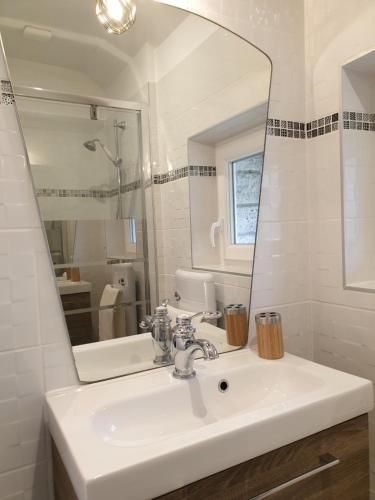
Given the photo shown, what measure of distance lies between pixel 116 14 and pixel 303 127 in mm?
706

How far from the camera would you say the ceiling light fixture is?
0.99 metres

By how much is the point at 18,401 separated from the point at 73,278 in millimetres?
321

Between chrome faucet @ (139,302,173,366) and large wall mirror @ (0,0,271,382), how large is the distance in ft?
0.06

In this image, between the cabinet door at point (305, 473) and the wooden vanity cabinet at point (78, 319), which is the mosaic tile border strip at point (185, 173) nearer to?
the wooden vanity cabinet at point (78, 319)

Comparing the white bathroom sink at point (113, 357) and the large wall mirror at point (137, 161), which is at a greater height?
the large wall mirror at point (137, 161)

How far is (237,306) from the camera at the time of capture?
1214 millimetres

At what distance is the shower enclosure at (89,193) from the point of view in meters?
0.92

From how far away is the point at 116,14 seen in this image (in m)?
1.01

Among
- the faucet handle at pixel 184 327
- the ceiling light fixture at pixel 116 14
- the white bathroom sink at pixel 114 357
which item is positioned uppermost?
the ceiling light fixture at pixel 116 14

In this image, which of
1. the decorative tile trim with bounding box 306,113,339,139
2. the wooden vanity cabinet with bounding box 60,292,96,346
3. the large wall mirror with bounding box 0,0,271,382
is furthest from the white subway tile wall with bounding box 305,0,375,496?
the wooden vanity cabinet with bounding box 60,292,96,346

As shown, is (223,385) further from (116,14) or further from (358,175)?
(116,14)

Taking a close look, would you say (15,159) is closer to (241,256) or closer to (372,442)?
(241,256)

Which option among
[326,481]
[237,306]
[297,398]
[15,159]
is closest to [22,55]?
[15,159]

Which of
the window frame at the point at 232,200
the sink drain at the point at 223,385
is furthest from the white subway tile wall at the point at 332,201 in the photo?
the sink drain at the point at 223,385
